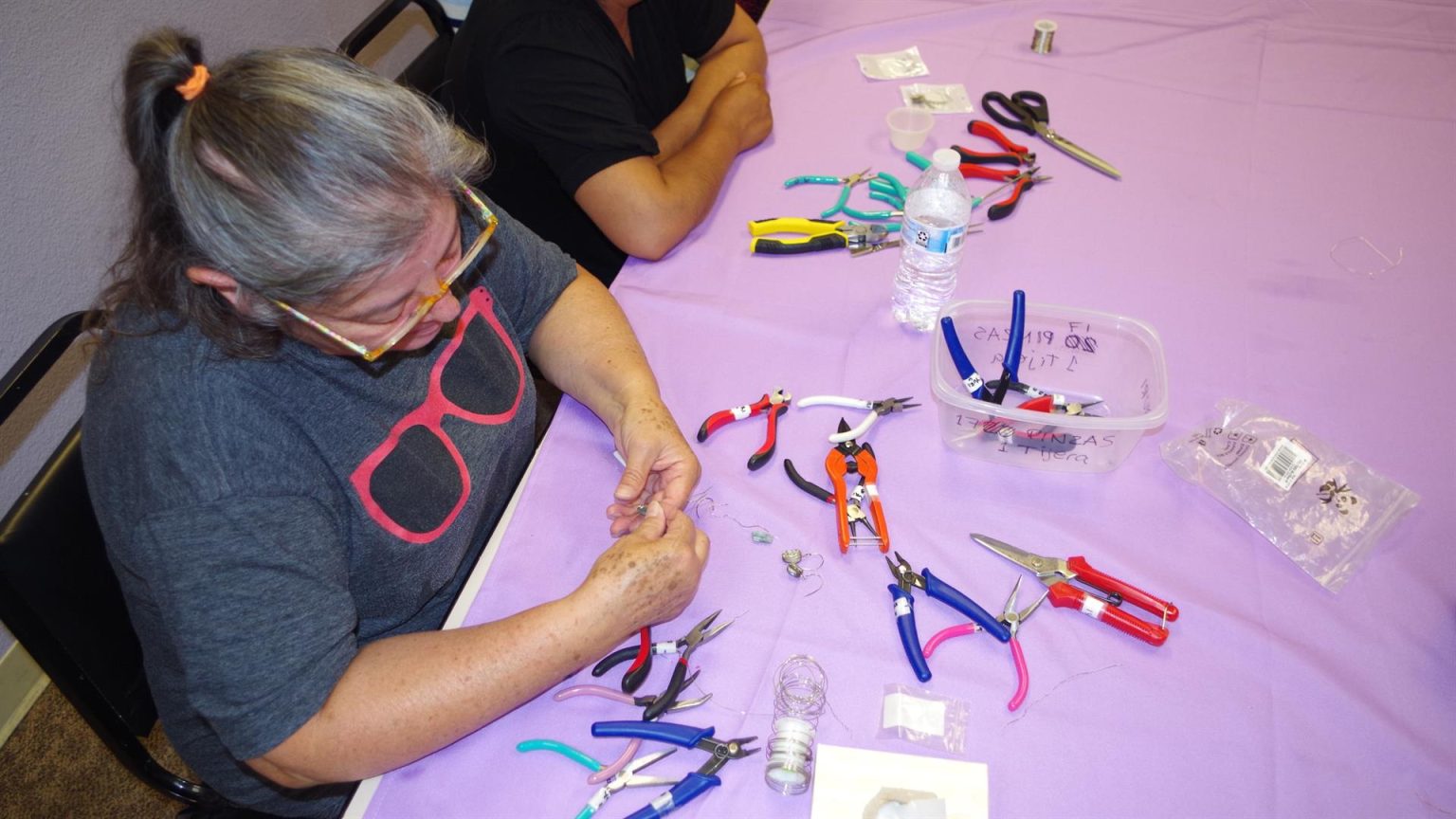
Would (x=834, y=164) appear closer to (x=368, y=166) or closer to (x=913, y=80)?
(x=913, y=80)

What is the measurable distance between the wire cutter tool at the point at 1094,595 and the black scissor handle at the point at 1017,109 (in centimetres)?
98

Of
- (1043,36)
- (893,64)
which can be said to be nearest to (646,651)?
(893,64)

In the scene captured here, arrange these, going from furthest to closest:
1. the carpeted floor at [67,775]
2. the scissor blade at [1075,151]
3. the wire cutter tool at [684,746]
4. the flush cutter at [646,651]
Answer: the carpeted floor at [67,775] → the scissor blade at [1075,151] → the flush cutter at [646,651] → the wire cutter tool at [684,746]

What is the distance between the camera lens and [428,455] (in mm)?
1125

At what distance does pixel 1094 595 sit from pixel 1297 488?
1.12ft

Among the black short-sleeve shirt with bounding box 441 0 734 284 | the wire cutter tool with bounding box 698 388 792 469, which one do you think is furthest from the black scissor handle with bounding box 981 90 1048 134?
the wire cutter tool with bounding box 698 388 792 469

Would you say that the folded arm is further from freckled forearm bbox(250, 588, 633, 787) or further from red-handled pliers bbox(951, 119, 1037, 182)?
freckled forearm bbox(250, 588, 633, 787)

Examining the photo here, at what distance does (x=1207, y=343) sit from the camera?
1.39m

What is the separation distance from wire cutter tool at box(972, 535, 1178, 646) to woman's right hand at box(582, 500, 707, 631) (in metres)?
0.39

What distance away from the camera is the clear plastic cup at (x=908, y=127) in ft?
5.62

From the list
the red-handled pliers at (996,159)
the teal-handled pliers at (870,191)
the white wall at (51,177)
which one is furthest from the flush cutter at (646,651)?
the white wall at (51,177)

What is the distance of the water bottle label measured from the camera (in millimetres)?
1316

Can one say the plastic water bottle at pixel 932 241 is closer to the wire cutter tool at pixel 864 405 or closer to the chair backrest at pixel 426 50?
the wire cutter tool at pixel 864 405

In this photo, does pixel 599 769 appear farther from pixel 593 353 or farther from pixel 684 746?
pixel 593 353
